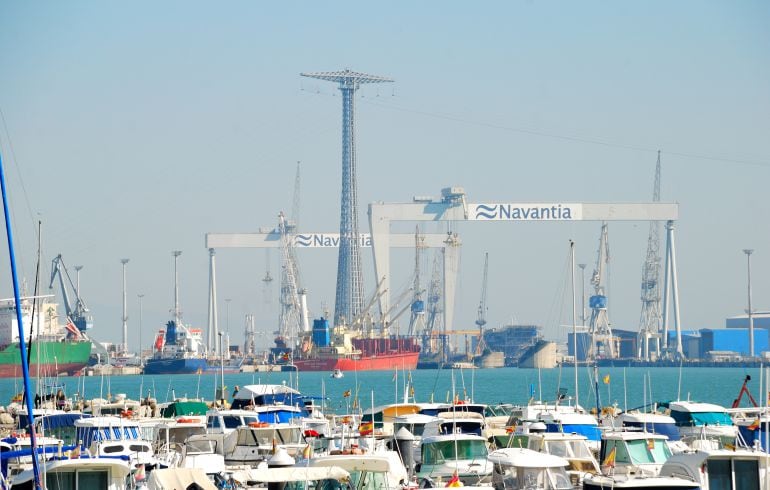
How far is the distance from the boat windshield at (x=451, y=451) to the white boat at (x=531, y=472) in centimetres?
171

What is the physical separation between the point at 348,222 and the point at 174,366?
83.1 ft

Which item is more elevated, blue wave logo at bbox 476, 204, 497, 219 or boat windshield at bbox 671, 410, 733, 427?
blue wave logo at bbox 476, 204, 497, 219

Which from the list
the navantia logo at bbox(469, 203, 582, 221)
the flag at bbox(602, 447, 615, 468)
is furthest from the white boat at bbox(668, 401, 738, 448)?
the navantia logo at bbox(469, 203, 582, 221)

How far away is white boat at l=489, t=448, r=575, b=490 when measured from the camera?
67.2 feet

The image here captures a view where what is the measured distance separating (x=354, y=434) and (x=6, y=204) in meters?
8.42

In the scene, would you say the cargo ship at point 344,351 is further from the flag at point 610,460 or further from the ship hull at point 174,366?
the flag at point 610,460

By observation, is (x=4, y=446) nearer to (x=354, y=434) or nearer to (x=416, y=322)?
(x=354, y=434)

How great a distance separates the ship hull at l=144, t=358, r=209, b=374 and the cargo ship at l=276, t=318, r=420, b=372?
384 inches

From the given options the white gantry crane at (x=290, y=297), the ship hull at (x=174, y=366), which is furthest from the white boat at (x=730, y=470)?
the white gantry crane at (x=290, y=297)

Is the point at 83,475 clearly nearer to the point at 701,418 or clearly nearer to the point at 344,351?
the point at 701,418

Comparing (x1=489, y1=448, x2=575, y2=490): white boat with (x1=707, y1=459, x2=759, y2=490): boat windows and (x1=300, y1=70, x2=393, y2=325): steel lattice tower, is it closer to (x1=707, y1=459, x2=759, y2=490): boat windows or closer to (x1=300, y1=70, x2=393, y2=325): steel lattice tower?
(x1=707, y1=459, x2=759, y2=490): boat windows

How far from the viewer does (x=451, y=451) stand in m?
22.9

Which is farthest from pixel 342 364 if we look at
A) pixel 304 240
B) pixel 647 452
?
pixel 647 452

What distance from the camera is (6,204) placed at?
67.0 ft
